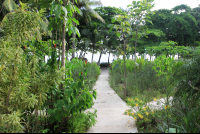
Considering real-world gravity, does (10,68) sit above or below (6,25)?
below

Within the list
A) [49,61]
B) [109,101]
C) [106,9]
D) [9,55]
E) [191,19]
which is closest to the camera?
[9,55]

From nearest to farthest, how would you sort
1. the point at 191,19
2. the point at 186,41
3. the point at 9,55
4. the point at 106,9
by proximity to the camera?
the point at 9,55
the point at 191,19
the point at 186,41
the point at 106,9

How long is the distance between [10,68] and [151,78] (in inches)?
203

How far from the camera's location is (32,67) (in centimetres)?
222

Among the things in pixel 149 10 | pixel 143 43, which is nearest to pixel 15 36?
pixel 149 10

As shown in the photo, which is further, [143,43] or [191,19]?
[143,43]

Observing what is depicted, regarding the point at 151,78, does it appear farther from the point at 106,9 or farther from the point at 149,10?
the point at 106,9

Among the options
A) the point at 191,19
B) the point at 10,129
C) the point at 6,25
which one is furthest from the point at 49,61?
the point at 191,19

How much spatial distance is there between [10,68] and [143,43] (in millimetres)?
22161

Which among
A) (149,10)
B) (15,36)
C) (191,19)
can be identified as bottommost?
(15,36)

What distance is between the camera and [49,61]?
229cm

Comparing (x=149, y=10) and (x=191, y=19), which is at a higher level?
(x=191, y=19)

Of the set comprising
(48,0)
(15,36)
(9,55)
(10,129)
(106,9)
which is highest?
(106,9)

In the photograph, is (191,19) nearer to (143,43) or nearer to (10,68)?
(143,43)
